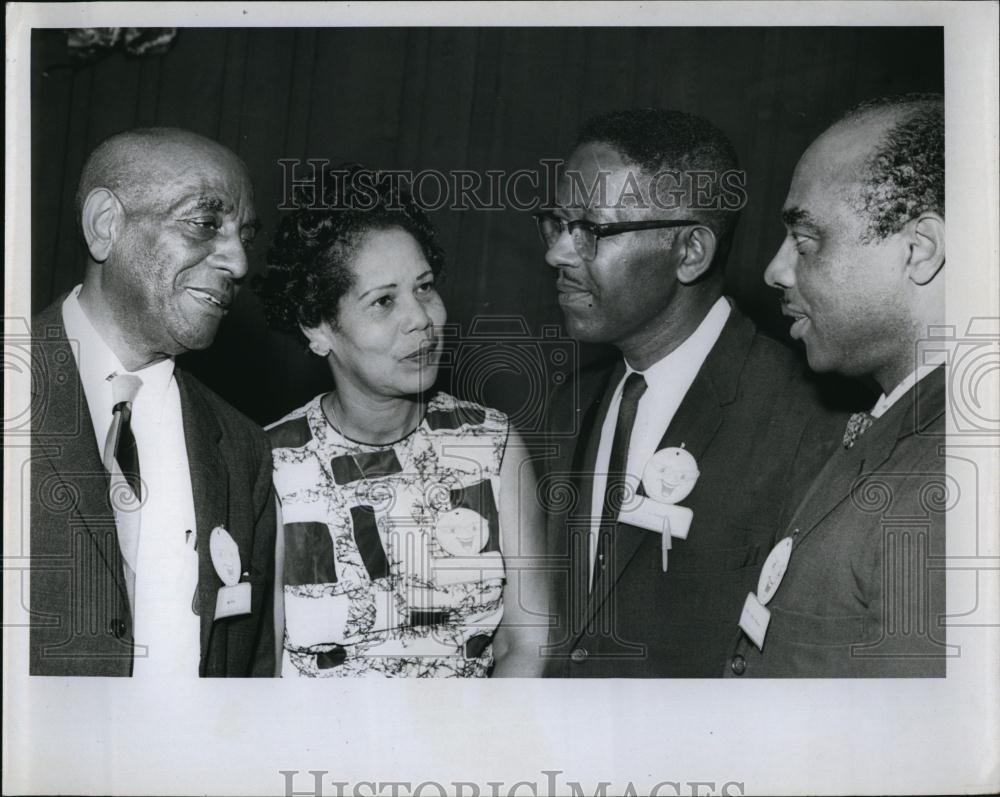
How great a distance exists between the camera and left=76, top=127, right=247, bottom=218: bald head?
321 cm

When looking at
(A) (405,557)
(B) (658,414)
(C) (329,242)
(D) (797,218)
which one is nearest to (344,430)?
(A) (405,557)

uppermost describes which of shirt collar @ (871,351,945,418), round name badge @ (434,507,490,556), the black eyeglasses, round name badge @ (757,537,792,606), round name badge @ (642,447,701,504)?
the black eyeglasses

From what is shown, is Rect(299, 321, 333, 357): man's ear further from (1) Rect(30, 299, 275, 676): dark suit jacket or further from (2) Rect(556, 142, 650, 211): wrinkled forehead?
(2) Rect(556, 142, 650, 211): wrinkled forehead

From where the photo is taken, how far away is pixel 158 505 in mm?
3227

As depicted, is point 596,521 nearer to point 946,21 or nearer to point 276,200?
point 276,200

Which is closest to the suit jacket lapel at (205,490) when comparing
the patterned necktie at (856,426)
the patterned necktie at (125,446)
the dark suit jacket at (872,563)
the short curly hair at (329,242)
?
the patterned necktie at (125,446)

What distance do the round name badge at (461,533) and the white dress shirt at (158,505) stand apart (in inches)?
26.0

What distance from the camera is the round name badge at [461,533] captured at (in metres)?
3.24

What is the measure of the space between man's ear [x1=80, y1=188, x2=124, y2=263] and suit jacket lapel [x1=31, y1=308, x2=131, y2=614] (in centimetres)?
20

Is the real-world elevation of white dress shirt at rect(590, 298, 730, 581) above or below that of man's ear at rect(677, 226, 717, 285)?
below

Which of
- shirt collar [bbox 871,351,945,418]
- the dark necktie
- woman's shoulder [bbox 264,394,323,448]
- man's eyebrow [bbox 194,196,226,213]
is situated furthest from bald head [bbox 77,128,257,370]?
shirt collar [bbox 871,351,945,418]

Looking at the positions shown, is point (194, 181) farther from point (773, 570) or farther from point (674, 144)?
point (773, 570)

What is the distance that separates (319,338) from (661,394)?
95 cm

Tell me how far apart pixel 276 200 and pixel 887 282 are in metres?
1.67
